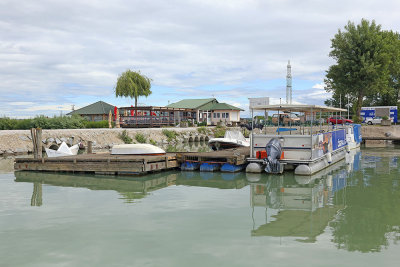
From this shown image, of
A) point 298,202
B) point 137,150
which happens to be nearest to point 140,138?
point 137,150

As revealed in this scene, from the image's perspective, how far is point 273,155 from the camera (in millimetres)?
16281

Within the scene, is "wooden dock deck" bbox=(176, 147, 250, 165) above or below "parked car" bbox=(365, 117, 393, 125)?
below

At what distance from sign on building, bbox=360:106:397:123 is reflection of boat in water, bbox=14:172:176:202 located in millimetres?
44486

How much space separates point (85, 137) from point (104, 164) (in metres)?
19.7

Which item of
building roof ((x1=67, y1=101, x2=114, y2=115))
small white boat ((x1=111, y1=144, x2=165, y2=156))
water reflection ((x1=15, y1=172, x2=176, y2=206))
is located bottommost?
water reflection ((x1=15, y1=172, x2=176, y2=206))

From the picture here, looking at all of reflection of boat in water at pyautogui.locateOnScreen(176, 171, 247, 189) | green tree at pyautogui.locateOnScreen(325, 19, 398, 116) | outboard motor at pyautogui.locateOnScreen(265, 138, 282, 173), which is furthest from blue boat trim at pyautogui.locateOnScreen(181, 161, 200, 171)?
green tree at pyautogui.locateOnScreen(325, 19, 398, 116)

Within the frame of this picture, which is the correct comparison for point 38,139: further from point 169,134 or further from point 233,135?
point 169,134

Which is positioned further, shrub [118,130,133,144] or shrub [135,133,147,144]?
shrub [135,133,147,144]

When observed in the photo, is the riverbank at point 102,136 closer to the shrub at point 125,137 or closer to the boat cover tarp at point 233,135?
the shrub at point 125,137

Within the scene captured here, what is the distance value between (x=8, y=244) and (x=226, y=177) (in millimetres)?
10282

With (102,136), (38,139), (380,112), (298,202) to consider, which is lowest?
(298,202)

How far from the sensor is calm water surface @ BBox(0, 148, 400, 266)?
709cm

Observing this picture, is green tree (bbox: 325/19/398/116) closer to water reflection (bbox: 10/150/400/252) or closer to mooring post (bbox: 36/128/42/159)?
water reflection (bbox: 10/150/400/252)

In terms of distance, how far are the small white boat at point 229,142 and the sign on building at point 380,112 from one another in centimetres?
3589
